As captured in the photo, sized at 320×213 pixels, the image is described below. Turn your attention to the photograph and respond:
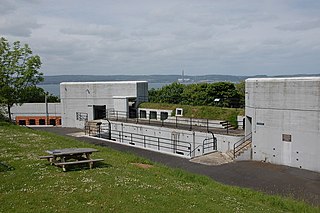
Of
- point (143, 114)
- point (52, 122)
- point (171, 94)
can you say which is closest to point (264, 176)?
point (143, 114)

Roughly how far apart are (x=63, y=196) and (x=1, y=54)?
2316 cm

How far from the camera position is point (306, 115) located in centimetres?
1767

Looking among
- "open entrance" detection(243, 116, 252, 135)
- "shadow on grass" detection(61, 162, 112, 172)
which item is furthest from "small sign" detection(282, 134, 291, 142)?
"shadow on grass" detection(61, 162, 112, 172)

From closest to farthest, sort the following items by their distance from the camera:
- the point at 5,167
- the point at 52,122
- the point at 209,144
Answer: the point at 5,167
the point at 209,144
the point at 52,122

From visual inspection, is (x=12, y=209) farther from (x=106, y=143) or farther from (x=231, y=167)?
(x=106, y=143)

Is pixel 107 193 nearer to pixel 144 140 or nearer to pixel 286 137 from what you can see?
pixel 286 137

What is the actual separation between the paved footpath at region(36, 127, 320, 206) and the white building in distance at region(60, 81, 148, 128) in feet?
54.2

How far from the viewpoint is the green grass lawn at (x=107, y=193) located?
313 inches

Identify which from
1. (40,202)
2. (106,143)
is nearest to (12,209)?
(40,202)

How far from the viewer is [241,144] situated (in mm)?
21141

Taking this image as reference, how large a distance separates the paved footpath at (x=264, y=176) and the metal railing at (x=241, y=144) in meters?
1.09

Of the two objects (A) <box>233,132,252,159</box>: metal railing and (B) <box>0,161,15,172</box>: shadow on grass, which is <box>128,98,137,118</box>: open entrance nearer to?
(A) <box>233,132,252,159</box>: metal railing

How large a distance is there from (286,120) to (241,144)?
3.57 meters

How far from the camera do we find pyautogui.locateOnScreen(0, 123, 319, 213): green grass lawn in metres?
7.96
